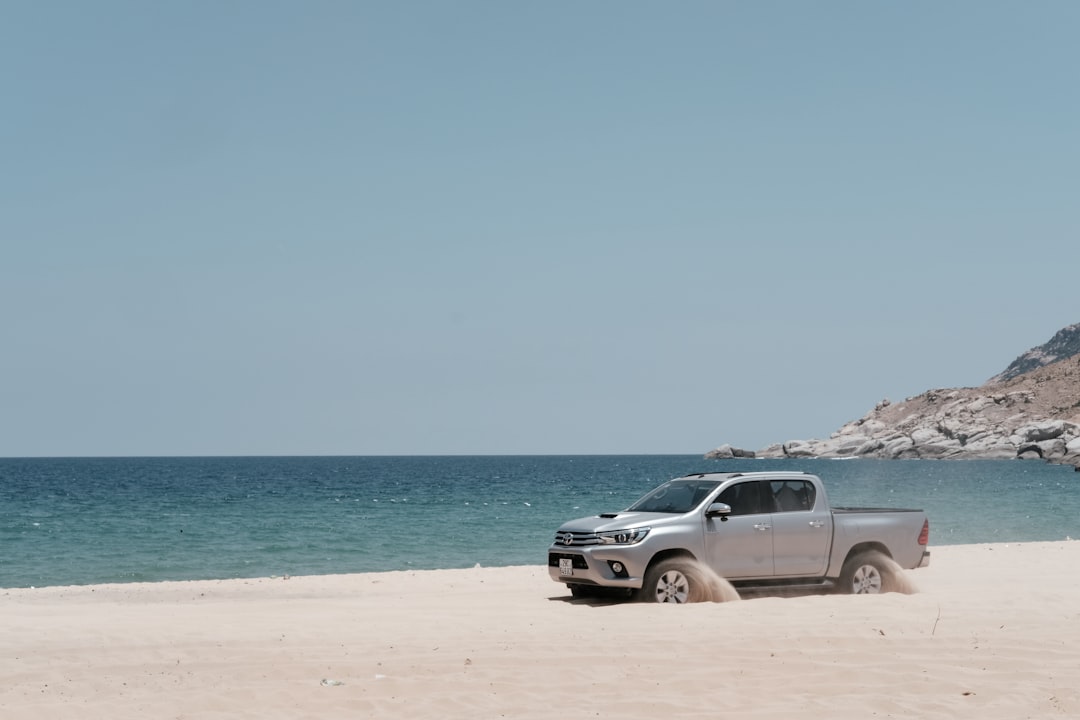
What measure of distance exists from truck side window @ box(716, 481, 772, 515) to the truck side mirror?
28 cm

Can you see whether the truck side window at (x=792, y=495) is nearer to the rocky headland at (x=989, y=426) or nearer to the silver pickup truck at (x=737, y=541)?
the silver pickup truck at (x=737, y=541)

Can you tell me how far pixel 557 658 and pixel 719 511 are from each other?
4722mm

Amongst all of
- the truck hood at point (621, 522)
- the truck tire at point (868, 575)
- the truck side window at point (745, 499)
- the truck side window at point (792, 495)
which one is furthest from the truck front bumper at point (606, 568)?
the truck tire at point (868, 575)

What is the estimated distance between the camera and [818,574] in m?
15.2

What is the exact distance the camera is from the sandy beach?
867 centimetres

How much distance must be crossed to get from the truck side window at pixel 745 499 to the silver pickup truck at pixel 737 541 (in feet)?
0.04

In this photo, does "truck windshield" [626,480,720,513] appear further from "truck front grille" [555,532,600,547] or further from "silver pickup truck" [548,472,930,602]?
"truck front grille" [555,532,600,547]

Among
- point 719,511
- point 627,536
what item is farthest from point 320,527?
point 719,511

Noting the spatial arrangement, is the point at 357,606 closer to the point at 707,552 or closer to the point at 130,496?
the point at 707,552

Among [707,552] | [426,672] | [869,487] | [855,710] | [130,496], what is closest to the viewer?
[855,710]

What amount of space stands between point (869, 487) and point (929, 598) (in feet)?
254

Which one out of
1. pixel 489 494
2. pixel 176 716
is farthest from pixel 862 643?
pixel 489 494

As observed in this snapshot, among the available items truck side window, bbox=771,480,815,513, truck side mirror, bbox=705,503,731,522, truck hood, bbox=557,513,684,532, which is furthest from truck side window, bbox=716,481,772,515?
truck hood, bbox=557,513,684,532

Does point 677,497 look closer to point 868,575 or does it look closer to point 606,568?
point 606,568
